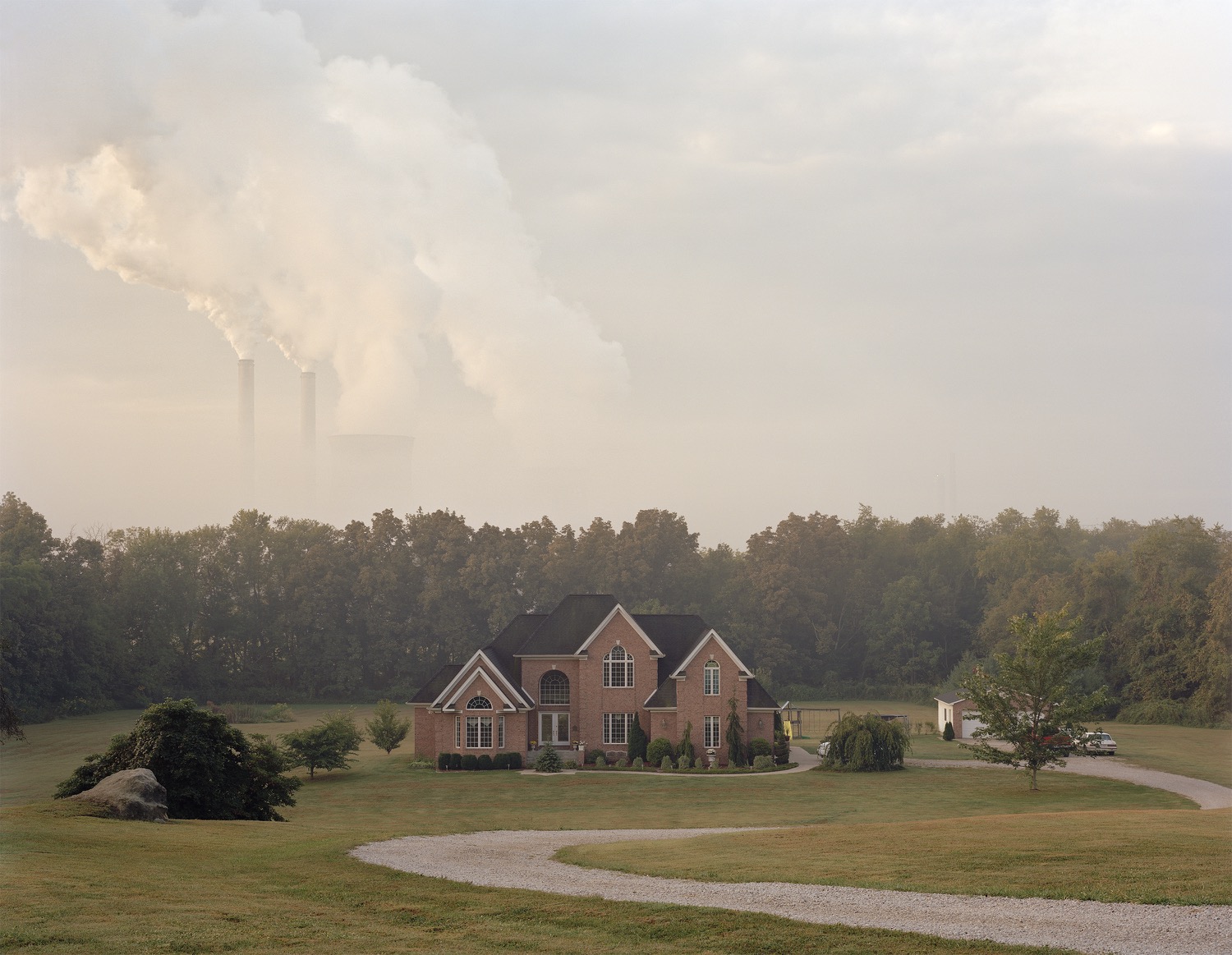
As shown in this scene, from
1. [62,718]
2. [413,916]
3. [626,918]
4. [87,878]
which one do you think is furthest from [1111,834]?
[62,718]

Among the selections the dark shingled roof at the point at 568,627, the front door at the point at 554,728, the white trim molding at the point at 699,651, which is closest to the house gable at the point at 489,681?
the front door at the point at 554,728

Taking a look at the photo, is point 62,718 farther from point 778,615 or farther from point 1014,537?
point 1014,537

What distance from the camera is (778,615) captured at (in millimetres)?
A: 104812

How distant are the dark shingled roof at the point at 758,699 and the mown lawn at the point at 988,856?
2576 centimetres

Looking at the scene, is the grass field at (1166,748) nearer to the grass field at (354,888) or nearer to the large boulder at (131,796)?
the grass field at (354,888)

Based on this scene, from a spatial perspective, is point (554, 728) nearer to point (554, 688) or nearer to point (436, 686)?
point (554, 688)

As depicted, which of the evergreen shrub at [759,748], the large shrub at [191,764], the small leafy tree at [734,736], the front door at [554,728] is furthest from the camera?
the front door at [554,728]

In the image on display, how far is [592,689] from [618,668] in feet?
5.17

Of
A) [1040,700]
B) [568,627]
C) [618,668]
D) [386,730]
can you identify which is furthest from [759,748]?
[386,730]

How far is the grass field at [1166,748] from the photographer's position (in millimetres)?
53562

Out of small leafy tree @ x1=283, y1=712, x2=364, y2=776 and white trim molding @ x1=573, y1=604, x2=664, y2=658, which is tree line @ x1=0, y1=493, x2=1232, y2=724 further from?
small leafy tree @ x1=283, y1=712, x2=364, y2=776

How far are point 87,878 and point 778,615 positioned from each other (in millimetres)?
88807

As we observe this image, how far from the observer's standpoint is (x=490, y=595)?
101375 millimetres

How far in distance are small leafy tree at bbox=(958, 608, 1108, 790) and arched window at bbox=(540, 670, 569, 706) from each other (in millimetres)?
20309
